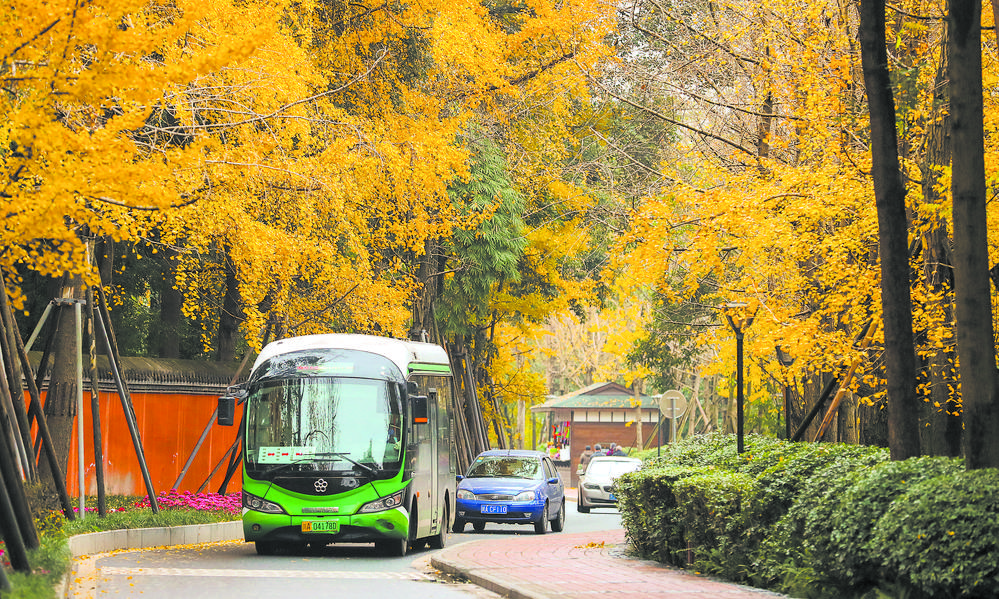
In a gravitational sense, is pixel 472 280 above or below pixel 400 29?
below

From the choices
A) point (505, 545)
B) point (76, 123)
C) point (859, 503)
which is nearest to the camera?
point (859, 503)

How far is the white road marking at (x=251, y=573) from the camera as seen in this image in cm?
1399

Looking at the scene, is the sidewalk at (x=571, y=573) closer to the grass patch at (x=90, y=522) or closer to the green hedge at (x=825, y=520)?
the green hedge at (x=825, y=520)

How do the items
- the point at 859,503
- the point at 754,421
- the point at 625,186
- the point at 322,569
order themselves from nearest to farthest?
1. the point at 859,503
2. the point at 322,569
3. the point at 625,186
4. the point at 754,421

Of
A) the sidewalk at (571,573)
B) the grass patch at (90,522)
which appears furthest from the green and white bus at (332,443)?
the grass patch at (90,522)

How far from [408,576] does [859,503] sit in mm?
6448

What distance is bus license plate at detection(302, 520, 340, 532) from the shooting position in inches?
680

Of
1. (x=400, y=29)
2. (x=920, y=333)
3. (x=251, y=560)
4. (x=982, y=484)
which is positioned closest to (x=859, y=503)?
(x=982, y=484)

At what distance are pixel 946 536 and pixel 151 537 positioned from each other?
41.2 ft

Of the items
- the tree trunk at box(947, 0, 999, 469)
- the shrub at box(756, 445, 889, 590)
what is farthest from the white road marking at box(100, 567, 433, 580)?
the tree trunk at box(947, 0, 999, 469)

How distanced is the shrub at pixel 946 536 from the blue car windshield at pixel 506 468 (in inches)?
673

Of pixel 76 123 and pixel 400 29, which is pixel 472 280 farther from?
pixel 76 123

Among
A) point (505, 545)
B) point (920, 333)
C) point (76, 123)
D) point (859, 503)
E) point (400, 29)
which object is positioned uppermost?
point (400, 29)

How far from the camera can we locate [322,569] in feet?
50.5
